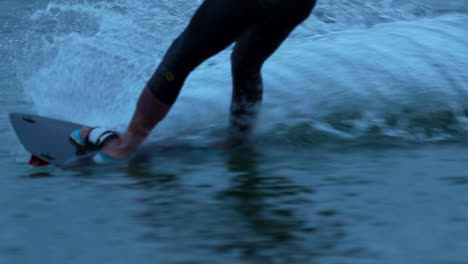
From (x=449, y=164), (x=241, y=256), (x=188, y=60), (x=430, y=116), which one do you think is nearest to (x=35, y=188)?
(x=188, y=60)

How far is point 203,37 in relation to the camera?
306cm

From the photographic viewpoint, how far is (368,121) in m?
3.93

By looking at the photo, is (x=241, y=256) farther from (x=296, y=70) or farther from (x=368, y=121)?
(x=296, y=70)

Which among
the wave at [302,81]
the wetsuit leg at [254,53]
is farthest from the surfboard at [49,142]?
the wetsuit leg at [254,53]

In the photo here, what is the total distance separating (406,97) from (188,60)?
155cm

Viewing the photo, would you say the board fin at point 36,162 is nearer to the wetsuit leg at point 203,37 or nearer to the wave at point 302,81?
the wetsuit leg at point 203,37

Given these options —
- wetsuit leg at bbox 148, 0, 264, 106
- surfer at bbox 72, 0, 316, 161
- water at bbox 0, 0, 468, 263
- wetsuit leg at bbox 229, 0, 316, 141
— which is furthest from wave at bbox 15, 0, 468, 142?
wetsuit leg at bbox 148, 0, 264, 106

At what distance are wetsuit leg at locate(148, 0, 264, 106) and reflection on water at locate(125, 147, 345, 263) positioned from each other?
34 cm

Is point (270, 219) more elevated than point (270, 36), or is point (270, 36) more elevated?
point (270, 36)

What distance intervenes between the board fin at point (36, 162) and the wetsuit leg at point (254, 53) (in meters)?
0.83

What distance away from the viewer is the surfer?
303 centimetres

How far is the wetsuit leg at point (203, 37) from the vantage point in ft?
9.87

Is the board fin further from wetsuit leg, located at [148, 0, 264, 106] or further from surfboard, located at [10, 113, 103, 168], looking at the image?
wetsuit leg, located at [148, 0, 264, 106]

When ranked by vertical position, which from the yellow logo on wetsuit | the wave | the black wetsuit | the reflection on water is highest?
the black wetsuit
